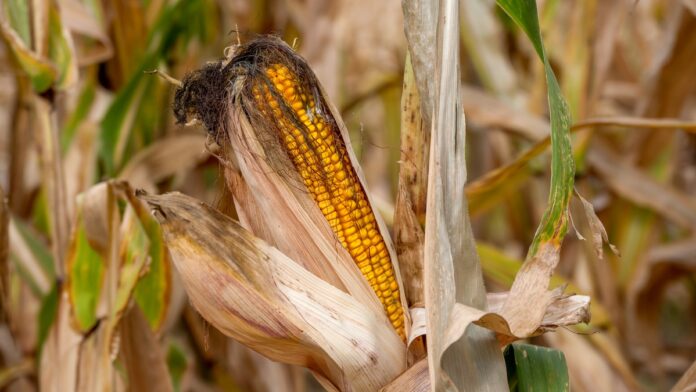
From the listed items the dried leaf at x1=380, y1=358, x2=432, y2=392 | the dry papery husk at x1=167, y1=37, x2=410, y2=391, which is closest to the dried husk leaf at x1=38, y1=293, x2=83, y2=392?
the dry papery husk at x1=167, y1=37, x2=410, y2=391

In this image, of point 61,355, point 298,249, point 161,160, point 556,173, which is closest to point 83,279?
point 61,355

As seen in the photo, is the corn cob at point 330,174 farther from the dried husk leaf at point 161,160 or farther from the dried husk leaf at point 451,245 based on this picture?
the dried husk leaf at point 161,160

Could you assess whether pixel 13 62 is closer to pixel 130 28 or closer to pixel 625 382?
pixel 130 28

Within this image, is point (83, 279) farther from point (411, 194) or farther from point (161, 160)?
point (411, 194)

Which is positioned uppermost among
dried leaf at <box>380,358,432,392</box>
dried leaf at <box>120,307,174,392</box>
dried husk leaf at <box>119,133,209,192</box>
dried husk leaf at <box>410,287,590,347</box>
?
dried husk leaf at <box>119,133,209,192</box>

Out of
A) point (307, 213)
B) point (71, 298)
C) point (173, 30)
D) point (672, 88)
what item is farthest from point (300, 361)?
point (672, 88)

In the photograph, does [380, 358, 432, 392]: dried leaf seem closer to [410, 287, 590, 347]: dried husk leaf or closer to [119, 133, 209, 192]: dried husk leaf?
[410, 287, 590, 347]: dried husk leaf
